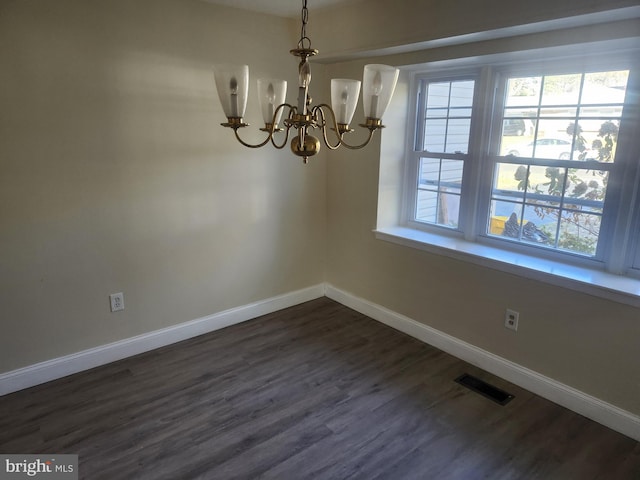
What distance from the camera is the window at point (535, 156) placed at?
7.58 ft

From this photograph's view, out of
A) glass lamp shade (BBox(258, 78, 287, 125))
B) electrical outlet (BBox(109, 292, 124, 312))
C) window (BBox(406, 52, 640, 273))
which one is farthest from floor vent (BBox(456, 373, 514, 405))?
electrical outlet (BBox(109, 292, 124, 312))

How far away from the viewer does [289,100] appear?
336 centimetres

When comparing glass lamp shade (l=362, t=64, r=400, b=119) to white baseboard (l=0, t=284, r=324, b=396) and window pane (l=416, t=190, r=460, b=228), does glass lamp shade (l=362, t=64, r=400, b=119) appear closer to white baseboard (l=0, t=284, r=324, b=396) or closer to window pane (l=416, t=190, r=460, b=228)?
window pane (l=416, t=190, r=460, b=228)

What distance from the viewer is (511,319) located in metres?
2.67

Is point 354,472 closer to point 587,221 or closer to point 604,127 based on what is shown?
point 587,221

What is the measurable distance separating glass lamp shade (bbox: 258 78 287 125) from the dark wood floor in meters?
1.62

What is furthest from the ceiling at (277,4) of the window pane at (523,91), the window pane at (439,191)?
the window pane at (439,191)

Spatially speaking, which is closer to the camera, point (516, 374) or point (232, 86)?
point (232, 86)

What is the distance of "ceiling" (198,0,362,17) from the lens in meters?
2.82

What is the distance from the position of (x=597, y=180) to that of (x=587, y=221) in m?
0.24

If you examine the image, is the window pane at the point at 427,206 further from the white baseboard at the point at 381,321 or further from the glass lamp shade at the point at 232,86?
the glass lamp shade at the point at 232,86

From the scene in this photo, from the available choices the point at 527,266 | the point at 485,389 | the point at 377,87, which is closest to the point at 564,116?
the point at 527,266

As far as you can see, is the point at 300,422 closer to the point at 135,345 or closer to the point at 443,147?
the point at 135,345

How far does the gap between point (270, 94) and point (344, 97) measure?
285 millimetres
